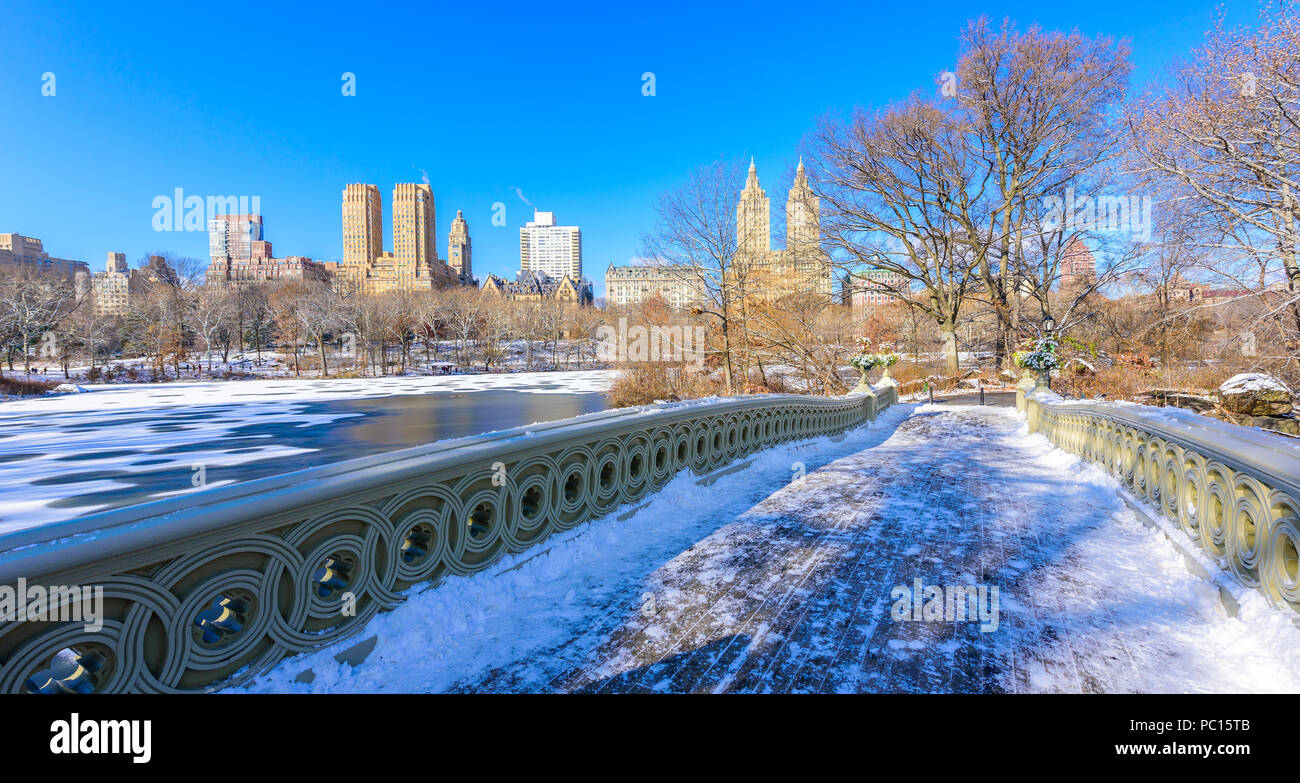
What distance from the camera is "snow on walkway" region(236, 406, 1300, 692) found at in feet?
8.26

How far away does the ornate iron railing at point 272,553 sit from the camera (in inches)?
70.1

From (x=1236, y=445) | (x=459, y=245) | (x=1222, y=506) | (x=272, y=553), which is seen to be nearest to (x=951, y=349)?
(x=1222, y=506)

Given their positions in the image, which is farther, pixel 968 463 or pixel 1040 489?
pixel 968 463

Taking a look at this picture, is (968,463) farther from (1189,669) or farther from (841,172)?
(841,172)

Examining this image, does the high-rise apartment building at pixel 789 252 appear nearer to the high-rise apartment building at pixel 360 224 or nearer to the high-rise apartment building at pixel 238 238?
the high-rise apartment building at pixel 360 224

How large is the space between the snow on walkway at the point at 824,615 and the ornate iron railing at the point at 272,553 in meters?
0.17

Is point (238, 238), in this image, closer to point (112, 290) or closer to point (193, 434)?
point (112, 290)

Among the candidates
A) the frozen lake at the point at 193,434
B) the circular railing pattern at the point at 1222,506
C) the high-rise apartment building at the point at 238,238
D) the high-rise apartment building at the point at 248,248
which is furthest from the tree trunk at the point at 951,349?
the high-rise apartment building at the point at 238,238

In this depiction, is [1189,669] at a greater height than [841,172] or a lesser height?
lesser

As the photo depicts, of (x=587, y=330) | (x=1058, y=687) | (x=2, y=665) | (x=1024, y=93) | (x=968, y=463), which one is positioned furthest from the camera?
(x=587, y=330)

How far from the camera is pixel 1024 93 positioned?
2581 cm

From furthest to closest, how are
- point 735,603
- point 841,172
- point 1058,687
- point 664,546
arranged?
point 841,172 < point 664,546 < point 735,603 < point 1058,687
